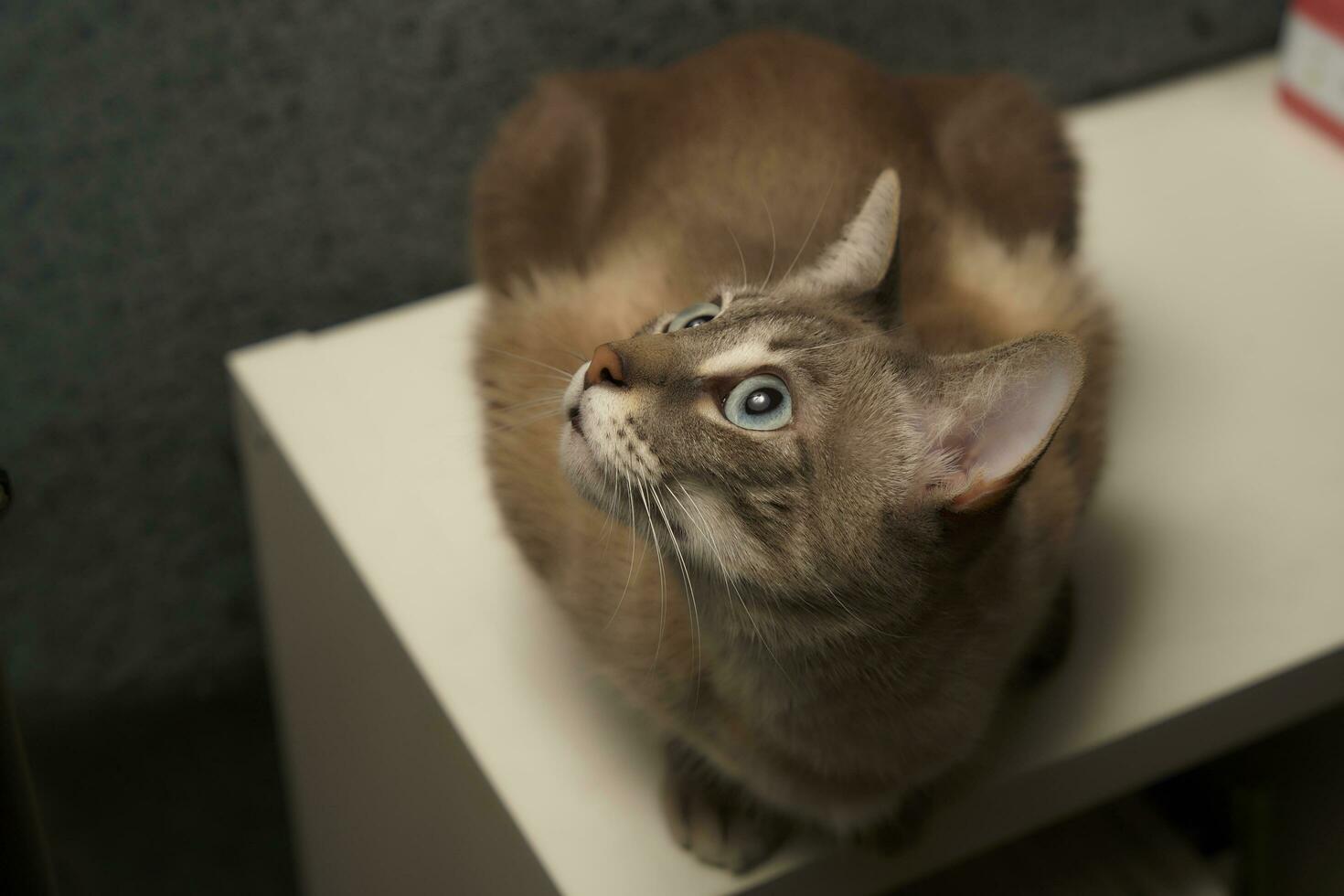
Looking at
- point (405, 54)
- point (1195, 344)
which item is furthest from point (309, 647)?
point (1195, 344)

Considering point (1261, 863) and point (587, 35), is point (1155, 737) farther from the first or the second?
point (587, 35)

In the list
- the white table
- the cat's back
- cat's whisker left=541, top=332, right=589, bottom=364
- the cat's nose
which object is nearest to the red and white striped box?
the white table

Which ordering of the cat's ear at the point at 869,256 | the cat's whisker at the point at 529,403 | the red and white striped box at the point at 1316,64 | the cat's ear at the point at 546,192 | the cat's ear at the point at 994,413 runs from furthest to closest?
the red and white striped box at the point at 1316,64 < the cat's ear at the point at 546,192 < the cat's whisker at the point at 529,403 < the cat's ear at the point at 869,256 < the cat's ear at the point at 994,413

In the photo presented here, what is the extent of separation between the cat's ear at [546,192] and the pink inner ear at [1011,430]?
1.30 feet

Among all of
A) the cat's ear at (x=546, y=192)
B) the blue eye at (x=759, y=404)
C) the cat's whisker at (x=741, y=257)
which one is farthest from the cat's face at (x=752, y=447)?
the cat's ear at (x=546, y=192)

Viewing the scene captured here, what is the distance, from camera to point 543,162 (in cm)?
90

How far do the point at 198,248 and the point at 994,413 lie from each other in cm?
73

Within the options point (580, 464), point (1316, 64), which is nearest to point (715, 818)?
point (580, 464)

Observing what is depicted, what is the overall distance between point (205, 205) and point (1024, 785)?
0.72m

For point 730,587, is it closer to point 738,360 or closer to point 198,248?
point 738,360

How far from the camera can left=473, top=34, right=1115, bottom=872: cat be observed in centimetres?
57

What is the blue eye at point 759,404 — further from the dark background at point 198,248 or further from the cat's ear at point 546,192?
the dark background at point 198,248

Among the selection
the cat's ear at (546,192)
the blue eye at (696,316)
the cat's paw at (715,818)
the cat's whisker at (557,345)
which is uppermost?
the blue eye at (696,316)

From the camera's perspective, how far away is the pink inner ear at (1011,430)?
514 mm
